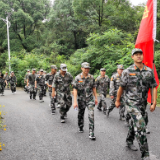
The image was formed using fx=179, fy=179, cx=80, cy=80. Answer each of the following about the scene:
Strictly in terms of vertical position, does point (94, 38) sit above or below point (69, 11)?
below

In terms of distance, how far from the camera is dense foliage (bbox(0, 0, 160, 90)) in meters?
14.4

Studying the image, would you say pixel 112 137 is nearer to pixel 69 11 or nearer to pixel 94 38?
pixel 94 38

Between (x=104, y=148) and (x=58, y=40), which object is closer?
(x=104, y=148)

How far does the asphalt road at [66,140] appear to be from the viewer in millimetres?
3934

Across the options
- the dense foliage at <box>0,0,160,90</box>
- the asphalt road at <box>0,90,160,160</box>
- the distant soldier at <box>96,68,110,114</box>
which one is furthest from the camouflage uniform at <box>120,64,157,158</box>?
the dense foliage at <box>0,0,160,90</box>

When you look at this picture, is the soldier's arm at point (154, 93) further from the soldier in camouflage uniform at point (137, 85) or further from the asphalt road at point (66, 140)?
the asphalt road at point (66, 140)

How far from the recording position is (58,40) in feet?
96.9

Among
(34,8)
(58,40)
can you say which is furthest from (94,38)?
(34,8)

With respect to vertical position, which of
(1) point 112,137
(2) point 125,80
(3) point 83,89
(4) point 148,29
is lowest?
(1) point 112,137

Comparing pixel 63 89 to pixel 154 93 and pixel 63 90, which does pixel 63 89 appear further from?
pixel 154 93

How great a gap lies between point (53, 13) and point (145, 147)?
98.3 ft

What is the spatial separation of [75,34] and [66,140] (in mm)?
26818

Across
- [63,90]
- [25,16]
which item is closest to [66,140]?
[63,90]

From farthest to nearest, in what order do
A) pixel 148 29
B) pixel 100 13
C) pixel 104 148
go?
pixel 100 13 < pixel 148 29 < pixel 104 148
